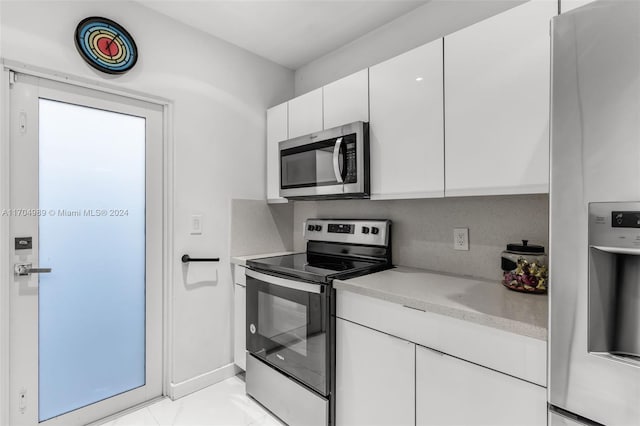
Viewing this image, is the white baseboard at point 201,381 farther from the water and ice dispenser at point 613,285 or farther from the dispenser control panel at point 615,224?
the dispenser control panel at point 615,224

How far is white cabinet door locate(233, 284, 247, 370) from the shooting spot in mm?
2248

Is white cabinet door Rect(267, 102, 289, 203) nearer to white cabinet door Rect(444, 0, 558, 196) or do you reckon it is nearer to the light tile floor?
white cabinet door Rect(444, 0, 558, 196)

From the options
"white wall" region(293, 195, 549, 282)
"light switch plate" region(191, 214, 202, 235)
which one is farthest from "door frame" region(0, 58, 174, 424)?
"white wall" region(293, 195, 549, 282)

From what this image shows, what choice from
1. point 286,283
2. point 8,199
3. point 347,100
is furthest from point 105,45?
point 286,283

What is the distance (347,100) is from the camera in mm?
1900

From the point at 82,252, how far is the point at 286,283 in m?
1.17

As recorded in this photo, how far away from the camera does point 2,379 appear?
4.99ft

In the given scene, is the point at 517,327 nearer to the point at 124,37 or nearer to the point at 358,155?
the point at 358,155

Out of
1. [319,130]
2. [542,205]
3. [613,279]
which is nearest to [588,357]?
[613,279]

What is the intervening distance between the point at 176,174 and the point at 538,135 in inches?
78.4

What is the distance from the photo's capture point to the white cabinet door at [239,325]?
2248 millimetres

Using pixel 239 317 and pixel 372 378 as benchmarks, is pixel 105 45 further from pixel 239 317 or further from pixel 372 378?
pixel 372 378

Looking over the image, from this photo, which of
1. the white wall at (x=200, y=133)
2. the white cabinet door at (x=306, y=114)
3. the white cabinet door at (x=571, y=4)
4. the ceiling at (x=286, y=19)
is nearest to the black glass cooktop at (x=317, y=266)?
the white wall at (x=200, y=133)

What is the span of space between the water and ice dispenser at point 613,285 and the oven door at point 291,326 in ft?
3.44
